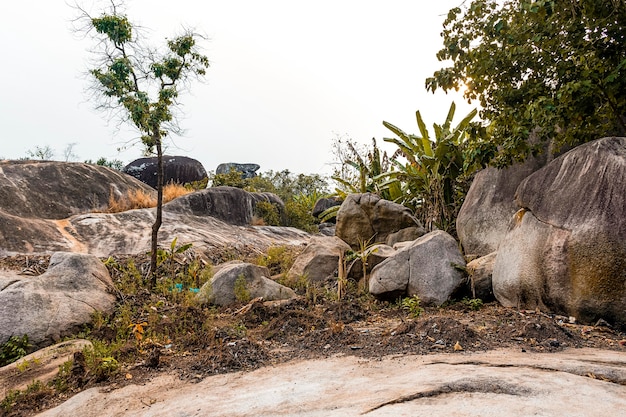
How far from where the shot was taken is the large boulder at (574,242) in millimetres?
4258

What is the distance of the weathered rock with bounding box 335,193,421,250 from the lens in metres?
9.07

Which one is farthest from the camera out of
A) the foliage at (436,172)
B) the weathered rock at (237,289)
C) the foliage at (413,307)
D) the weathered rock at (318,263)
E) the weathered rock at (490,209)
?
the foliage at (436,172)

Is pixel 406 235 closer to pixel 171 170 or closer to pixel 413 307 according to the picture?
pixel 413 307

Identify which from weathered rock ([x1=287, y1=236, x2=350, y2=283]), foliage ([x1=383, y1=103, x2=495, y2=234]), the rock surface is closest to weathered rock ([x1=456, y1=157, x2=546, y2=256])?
foliage ([x1=383, y1=103, x2=495, y2=234])

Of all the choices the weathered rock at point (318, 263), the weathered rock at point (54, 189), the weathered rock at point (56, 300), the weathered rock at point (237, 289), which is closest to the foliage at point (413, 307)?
the weathered rock at point (237, 289)

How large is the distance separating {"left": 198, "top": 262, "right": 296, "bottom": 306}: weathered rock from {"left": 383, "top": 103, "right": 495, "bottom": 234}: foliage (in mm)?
3521

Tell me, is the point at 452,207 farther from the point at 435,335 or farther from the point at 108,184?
the point at 108,184

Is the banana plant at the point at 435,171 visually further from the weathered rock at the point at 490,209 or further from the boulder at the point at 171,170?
the boulder at the point at 171,170

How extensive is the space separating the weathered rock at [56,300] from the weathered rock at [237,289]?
4.36 ft

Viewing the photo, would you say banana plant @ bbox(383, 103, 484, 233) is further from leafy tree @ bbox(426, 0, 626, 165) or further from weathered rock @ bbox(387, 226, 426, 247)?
leafy tree @ bbox(426, 0, 626, 165)

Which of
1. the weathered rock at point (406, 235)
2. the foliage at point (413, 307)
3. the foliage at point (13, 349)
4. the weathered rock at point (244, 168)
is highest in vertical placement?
the weathered rock at point (244, 168)

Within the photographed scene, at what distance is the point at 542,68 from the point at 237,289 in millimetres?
4928

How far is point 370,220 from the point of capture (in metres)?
9.21

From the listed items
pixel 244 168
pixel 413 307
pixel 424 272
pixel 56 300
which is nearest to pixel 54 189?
pixel 56 300
